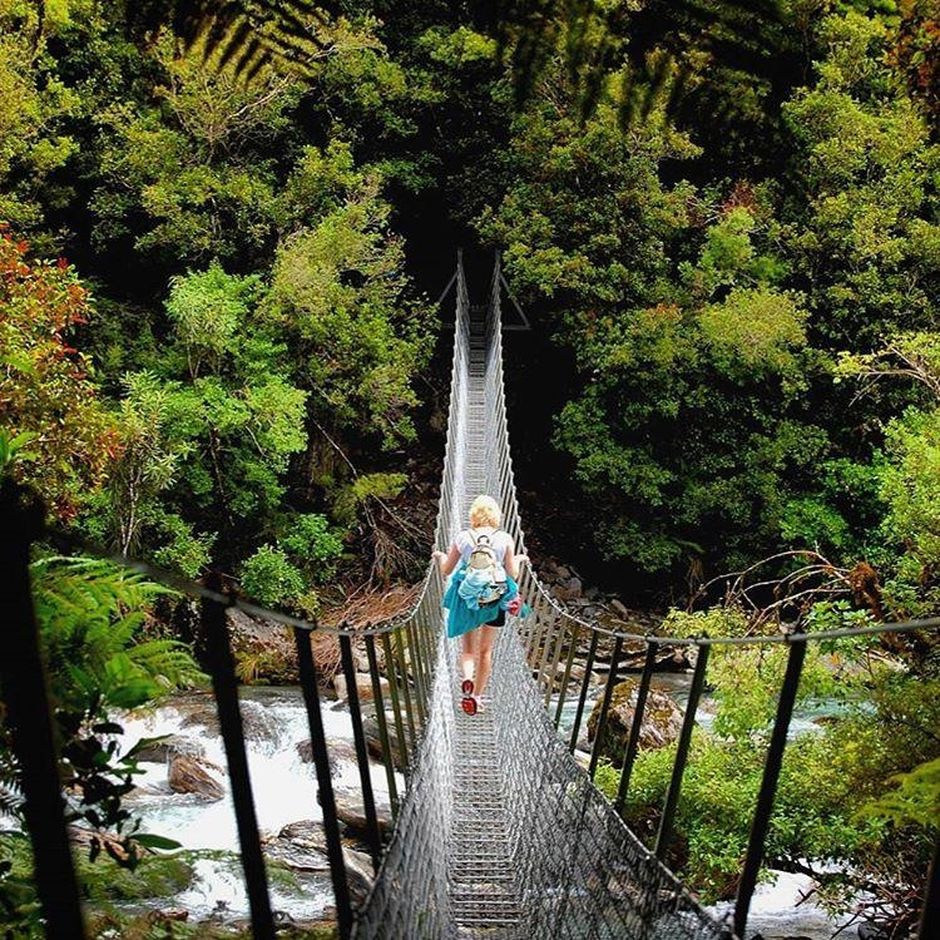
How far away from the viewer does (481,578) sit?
10.2 ft

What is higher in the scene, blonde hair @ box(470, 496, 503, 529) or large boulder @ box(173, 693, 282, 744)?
blonde hair @ box(470, 496, 503, 529)

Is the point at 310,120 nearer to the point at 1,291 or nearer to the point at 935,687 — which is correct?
the point at 1,291

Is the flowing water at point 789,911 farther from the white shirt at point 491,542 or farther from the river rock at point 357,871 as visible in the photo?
the white shirt at point 491,542

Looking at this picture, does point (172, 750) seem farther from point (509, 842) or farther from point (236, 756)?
point (236, 756)

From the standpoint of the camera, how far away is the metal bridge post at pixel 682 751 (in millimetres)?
1168

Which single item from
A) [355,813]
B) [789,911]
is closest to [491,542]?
[355,813]

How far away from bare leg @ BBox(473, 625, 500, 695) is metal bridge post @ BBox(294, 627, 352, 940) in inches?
98.3

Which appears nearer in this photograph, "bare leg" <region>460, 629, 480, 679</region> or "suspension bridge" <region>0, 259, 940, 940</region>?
"suspension bridge" <region>0, 259, 940, 940</region>

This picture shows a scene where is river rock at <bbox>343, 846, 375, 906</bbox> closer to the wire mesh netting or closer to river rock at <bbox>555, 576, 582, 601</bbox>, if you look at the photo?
the wire mesh netting

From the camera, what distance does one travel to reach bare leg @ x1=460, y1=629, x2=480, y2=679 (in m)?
3.32

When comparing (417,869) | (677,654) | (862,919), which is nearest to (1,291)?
(417,869)

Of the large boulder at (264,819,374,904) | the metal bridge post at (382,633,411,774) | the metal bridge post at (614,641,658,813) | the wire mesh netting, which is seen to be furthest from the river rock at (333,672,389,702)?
the metal bridge post at (614,641,658,813)

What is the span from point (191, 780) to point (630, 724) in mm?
2055

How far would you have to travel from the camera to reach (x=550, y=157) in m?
7.51
